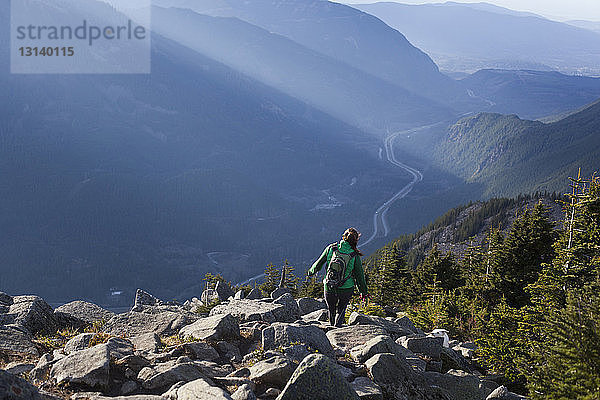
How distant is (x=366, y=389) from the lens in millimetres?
10828

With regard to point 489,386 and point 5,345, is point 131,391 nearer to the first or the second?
point 5,345

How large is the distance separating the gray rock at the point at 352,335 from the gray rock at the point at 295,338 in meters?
1.70

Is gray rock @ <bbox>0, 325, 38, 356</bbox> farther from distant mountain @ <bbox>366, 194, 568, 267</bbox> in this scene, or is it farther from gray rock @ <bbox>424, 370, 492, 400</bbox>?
distant mountain @ <bbox>366, 194, 568, 267</bbox>

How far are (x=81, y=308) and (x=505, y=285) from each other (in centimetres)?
3196

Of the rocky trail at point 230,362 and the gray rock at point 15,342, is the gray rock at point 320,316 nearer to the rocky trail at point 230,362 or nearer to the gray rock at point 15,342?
the rocky trail at point 230,362

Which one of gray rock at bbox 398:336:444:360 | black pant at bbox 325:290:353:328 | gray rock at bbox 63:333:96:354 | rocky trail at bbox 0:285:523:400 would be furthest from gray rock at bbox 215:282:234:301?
gray rock at bbox 398:336:444:360

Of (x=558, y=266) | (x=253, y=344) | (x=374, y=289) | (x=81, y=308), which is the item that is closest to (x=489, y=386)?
(x=253, y=344)

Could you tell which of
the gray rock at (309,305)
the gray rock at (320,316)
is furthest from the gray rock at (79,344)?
the gray rock at (309,305)

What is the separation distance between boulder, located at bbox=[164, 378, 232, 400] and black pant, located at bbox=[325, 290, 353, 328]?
689 cm

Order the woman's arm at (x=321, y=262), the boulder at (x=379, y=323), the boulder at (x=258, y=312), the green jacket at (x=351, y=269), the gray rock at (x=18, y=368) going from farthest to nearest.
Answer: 1. the boulder at (x=258, y=312)
2. the boulder at (x=379, y=323)
3. the woman's arm at (x=321, y=262)
4. the green jacket at (x=351, y=269)
5. the gray rock at (x=18, y=368)

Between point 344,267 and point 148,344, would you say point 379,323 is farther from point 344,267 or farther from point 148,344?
point 148,344

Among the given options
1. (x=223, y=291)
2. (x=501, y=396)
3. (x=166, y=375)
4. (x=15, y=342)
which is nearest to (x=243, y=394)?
(x=166, y=375)

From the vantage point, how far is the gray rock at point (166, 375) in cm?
1078

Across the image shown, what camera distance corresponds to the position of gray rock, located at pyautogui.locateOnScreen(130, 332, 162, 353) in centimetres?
1436
